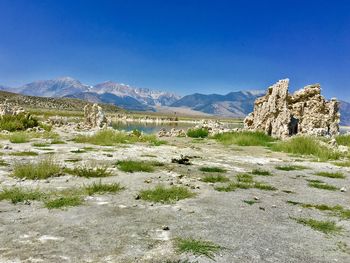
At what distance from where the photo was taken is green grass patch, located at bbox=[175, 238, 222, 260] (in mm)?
6141

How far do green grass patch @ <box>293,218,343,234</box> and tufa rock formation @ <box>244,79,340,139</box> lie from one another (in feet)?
84.7

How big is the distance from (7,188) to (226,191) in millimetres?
6417

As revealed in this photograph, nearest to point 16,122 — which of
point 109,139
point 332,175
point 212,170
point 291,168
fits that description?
point 109,139

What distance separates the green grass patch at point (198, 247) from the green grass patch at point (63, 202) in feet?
11.5

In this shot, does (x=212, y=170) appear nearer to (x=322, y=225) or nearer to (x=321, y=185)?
(x=321, y=185)

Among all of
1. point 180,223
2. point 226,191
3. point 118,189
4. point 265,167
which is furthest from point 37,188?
point 265,167

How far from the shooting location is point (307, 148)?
23.8m

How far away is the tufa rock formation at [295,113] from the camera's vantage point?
112ft

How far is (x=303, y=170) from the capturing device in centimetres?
1672

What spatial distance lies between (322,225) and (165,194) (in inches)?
161

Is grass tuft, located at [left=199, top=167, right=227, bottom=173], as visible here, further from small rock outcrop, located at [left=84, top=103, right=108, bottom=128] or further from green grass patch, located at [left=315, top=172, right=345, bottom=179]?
small rock outcrop, located at [left=84, top=103, right=108, bottom=128]

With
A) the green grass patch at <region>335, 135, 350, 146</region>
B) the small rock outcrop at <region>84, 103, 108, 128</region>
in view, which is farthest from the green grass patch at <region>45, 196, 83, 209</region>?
the small rock outcrop at <region>84, 103, 108, 128</region>

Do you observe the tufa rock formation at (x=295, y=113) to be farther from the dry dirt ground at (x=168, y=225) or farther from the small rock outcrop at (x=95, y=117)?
the dry dirt ground at (x=168, y=225)

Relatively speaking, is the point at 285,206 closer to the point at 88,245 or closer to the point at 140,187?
the point at 140,187
